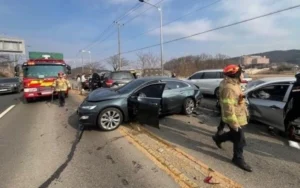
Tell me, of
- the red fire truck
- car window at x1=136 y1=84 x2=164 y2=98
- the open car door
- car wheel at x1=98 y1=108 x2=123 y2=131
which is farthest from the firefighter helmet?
the red fire truck

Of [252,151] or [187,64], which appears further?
[187,64]

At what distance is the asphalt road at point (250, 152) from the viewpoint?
14.0ft

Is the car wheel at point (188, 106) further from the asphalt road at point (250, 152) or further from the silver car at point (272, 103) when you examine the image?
the silver car at point (272, 103)

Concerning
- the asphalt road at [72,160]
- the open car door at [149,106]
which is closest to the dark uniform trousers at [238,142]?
the asphalt road at [72,160]

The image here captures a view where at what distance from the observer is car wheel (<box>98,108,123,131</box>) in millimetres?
7379

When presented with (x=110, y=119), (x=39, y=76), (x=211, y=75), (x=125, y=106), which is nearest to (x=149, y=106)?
(x=125, y=106)

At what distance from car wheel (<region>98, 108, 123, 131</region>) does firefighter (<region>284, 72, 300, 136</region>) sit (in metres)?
4.27

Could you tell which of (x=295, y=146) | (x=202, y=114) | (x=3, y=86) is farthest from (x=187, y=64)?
(x=295, y=146)

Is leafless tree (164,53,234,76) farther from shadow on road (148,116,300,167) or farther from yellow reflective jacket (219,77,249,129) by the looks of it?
yellow reflective jacket (219,77,249,129)

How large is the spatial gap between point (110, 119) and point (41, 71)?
8.78m

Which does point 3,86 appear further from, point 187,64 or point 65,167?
point 187,64

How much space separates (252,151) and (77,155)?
3.65m

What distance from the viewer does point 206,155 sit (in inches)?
209

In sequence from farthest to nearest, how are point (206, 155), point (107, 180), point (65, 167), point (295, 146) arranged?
point (295, 146) < point (206, 155) < point (65, 167) < point (107, 180)
